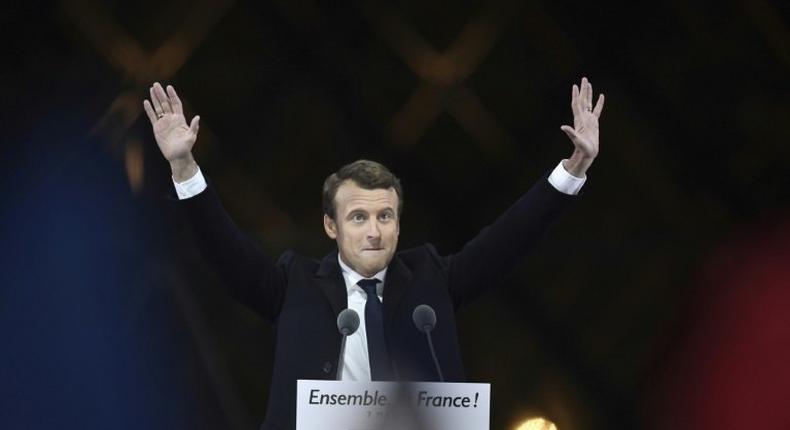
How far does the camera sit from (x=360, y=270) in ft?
8.49

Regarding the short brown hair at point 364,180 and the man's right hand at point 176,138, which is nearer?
the man's right hand at point 176,138

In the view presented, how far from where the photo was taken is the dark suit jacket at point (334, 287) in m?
2.46

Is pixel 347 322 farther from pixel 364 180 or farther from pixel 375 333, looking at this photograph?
pixel 364 180

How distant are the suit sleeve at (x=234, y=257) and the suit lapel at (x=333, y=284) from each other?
0.10m

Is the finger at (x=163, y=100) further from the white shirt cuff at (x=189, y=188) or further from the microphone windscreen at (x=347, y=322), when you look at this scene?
the microphone windscreen at (x=347, y=322)

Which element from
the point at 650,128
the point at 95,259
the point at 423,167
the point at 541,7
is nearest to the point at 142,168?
the point at 95,259

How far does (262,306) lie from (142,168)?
163 cm

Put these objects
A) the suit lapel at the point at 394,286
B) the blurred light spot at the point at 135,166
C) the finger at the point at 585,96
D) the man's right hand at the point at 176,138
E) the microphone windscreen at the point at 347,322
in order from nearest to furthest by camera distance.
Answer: the microphone windscreen at the point at 347,322 < the man's right hand at the point at 176,138 < the suit lapel at the point at 394,286 < the finger at the point at 585,96 < the blurred light spot at the point at 135,166

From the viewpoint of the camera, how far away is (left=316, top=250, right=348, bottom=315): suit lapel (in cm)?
254

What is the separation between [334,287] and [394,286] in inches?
5.0

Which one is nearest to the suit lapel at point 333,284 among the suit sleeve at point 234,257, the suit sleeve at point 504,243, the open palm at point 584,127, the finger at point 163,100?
the suit sleeve at point 234,257

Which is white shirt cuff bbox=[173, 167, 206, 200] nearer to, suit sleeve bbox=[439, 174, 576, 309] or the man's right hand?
the man's right hand

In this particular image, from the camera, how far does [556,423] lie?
4.28 meters

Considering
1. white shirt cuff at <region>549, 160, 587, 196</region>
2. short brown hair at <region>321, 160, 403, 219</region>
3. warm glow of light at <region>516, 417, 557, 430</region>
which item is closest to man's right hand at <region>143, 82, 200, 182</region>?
short brown hair at <region>321, 160, 403, 219</region>
